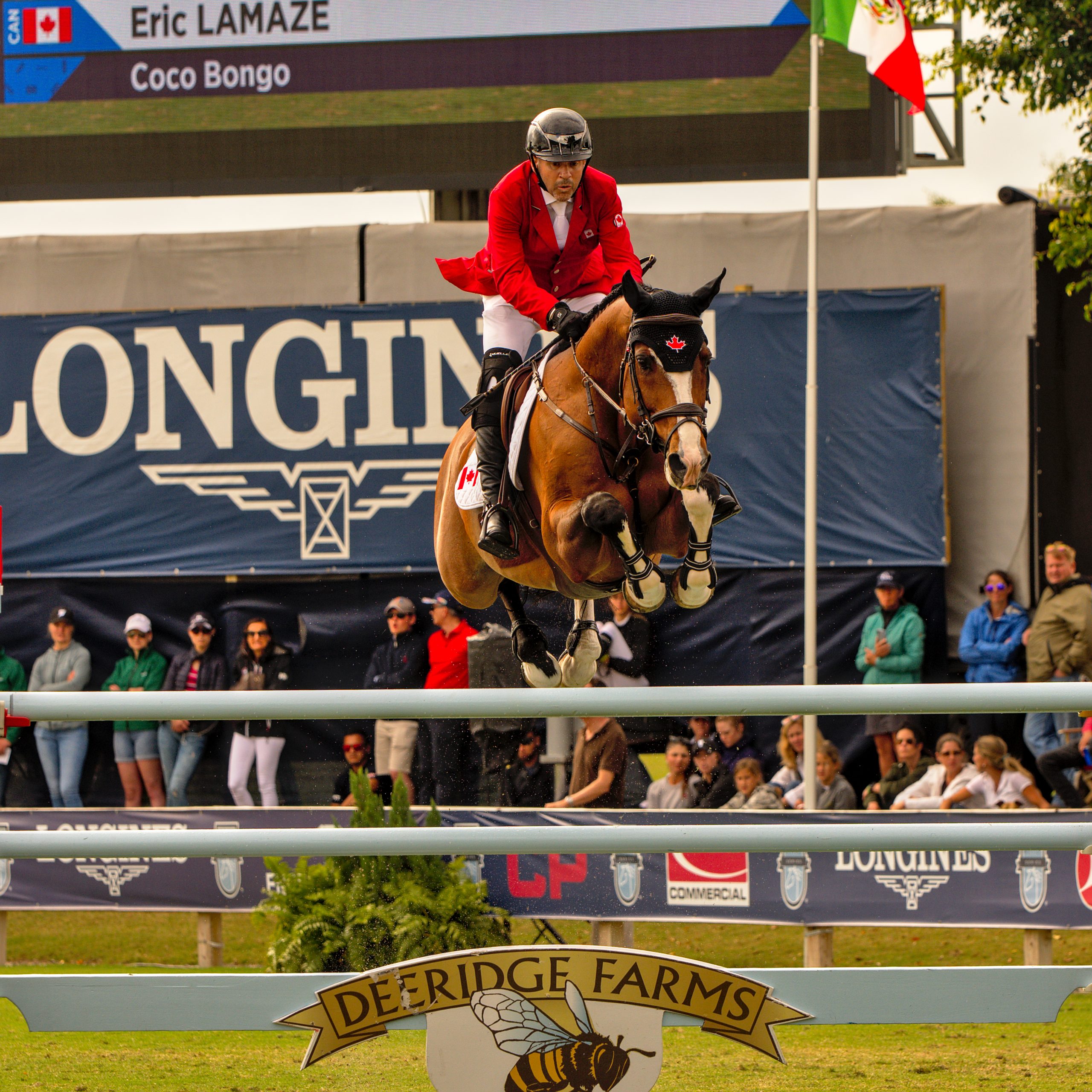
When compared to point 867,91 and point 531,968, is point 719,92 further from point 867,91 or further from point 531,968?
point 531,968

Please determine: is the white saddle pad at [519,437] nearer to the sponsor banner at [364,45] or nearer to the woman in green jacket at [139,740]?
the woman in green jacket at [139,740]

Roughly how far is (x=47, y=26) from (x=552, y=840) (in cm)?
1073

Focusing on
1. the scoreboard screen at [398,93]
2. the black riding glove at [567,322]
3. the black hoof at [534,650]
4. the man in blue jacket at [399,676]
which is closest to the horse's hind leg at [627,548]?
the black riding glove at [567,322]

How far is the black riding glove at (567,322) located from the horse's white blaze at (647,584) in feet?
2.64

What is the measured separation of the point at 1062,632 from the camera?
10.0 metres

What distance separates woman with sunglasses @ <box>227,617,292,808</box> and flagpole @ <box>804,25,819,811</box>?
13.2 ft

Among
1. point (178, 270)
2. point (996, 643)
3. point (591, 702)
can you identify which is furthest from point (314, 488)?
point (591, 702)

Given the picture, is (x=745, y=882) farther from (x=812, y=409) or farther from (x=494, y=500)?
(x=494, y=500)

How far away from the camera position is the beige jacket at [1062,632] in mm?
9875

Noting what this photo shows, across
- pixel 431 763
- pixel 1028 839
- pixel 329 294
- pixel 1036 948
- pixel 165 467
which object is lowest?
pixel 1036 948

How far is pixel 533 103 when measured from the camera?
1201cm

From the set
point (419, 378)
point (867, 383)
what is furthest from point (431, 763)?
point (867, 383)

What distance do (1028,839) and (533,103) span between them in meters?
9.32

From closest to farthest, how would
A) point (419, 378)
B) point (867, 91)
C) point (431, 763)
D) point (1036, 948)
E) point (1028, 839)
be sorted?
1. point (1028, 839)
2. point (1036, 948)
3. point (431, 763)
4. point (867, 91)
5. point (419, 378)
